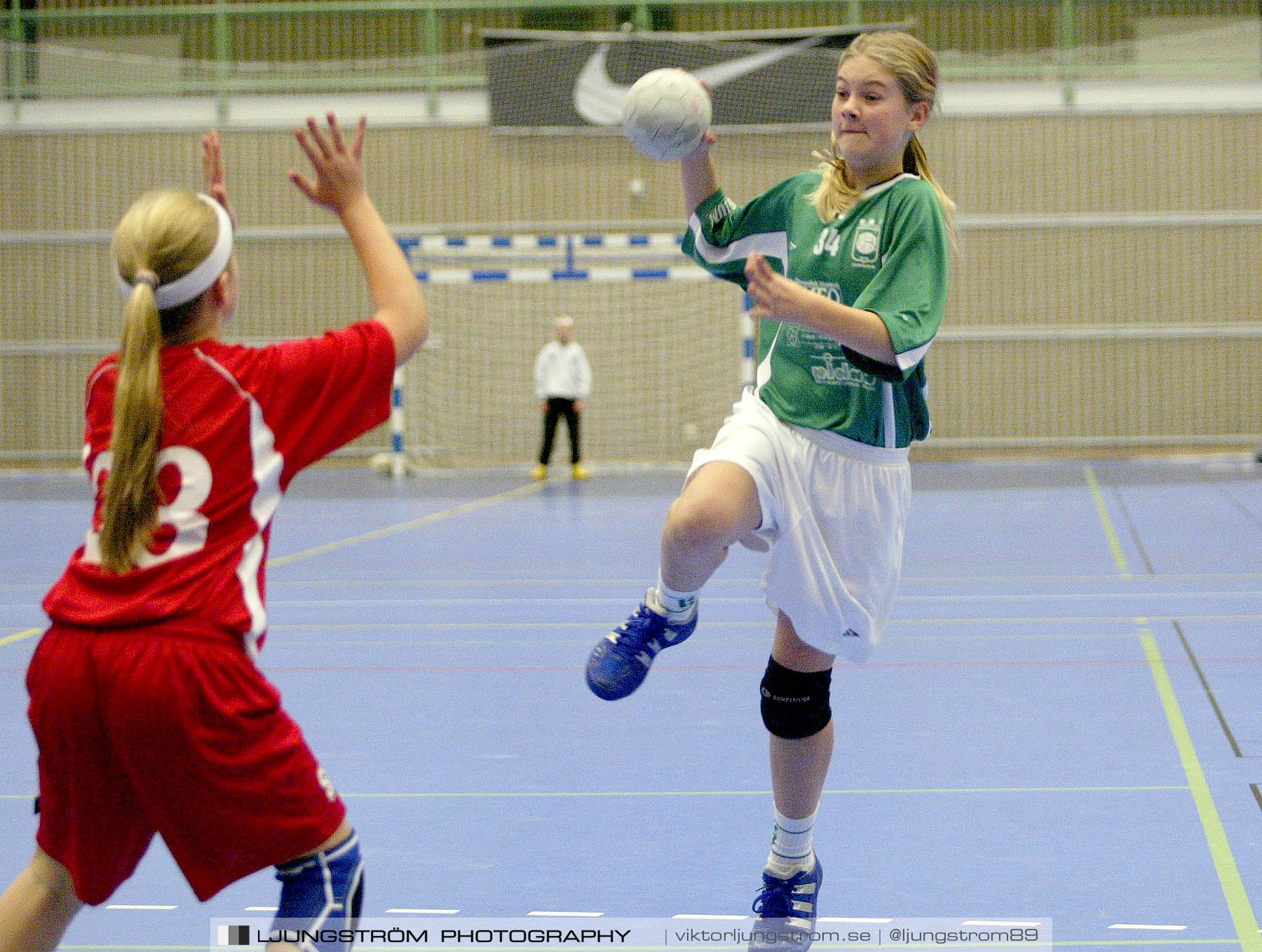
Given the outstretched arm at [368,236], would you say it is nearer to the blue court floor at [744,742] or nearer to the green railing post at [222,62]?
the blue court floor at [744,742]

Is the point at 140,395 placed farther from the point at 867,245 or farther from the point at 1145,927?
the point at 1145,927

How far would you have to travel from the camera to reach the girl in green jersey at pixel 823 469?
277 centimetres

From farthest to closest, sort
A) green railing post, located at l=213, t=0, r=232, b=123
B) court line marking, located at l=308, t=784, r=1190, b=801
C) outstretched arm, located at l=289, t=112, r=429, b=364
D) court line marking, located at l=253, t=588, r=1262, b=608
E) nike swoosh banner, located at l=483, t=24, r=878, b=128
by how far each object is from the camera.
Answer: green railing post, located at l=213, t=0, r=232, b=123
nike swoosh banner, located at l=483, t=24, r=878, b=128
court line marking, located at l=253, t=588, r=1262, b=608
court line marking, located at l=308, t=784, r=1190, b=801
outstretched arm, located at l=289, t=112, r=429, b=364

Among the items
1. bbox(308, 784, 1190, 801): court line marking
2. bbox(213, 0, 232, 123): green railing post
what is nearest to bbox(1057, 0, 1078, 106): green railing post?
bbox(213, 0, 232, 123): green railing post

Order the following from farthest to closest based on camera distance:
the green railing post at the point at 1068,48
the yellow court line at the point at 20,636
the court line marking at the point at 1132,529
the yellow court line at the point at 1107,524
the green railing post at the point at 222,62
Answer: the green railing post at the point at 222,62
the green railing post at the point at 1068,48
the court line marking at the point at 1132,529
the yellow court line at the point at 1107,524
the yellow court line at the point at 20,636

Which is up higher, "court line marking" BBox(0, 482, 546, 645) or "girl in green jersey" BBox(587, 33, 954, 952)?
"girl in green jersey" BBox(587, 33, 954, 952)

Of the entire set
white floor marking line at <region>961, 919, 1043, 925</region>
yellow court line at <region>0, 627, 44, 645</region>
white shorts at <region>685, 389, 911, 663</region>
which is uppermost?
white shorts at <region>685, 389, 911, 663</region>

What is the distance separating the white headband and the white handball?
1.27 meters

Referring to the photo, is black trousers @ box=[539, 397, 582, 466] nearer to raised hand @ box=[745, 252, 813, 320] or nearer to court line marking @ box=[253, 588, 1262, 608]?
court line marking @ box=[253, 588, 1262, 608]

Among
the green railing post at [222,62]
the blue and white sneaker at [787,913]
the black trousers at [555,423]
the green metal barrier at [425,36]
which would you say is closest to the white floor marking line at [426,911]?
the blue and white sneaker at [787,913]

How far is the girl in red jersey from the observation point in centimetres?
188

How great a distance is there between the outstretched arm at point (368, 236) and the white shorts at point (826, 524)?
836 millimetres

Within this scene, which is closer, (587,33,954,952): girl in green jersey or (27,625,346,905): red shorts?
(27,625,346,905): red shorts

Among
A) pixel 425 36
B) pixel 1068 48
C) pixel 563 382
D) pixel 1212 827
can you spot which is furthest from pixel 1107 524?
pixel 425 36
